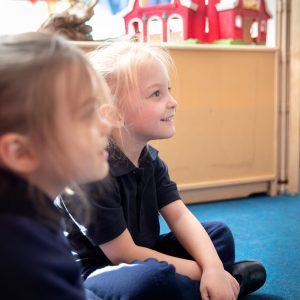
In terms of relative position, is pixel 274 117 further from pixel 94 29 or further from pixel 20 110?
pixel 20 110

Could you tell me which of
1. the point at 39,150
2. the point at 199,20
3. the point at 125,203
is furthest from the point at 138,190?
the point at 199,20

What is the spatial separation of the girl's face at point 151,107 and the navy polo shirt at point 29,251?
0.37 metres

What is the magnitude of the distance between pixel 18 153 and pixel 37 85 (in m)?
0.07

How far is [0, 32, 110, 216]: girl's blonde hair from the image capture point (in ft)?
1.27

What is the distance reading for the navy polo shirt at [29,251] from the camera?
0.37 meters

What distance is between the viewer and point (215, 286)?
29.0 inches

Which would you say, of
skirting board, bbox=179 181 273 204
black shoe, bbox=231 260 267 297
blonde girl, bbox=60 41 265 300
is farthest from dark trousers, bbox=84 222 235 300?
skirting board, bbox=179 181 273 204

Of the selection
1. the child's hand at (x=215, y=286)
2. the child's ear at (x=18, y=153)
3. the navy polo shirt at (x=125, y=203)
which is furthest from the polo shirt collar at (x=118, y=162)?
the child's ear at (x=18, y=153)

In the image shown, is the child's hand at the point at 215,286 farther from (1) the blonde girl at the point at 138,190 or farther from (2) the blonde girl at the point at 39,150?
(2) the blonde girl at the point at 39,150

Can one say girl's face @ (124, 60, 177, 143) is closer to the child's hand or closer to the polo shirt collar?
the polo shirt collar

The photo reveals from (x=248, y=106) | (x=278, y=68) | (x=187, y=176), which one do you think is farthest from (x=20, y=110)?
(x=278, y=68)

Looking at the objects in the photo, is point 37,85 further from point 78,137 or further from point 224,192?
point 224,192

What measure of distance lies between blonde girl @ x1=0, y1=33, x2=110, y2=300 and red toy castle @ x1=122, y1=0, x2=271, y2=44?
1.21m

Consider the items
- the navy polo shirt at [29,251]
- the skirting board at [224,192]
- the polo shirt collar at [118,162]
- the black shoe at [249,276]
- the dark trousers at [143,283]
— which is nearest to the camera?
the navy polo shirt at [29,251]
